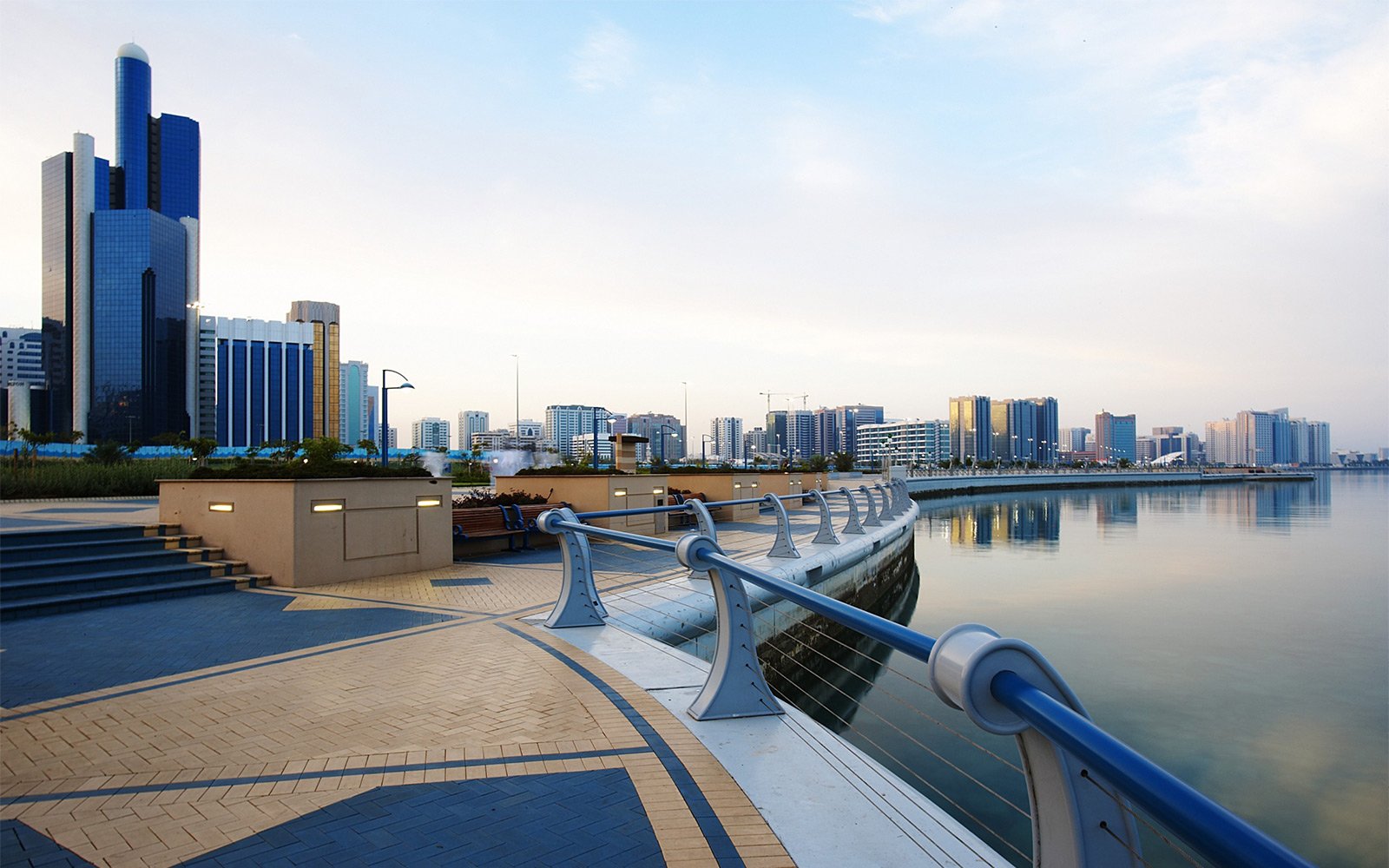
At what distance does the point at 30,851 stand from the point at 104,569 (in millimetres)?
8645

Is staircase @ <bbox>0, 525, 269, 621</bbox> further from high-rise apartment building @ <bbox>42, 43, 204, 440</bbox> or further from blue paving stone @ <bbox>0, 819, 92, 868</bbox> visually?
high-rise apartment building @ <bbox>42, 43, 204, 440</bbox>

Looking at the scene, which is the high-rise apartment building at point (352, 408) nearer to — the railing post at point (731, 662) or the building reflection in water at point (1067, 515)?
the building reflection in water at point (1067, 515)

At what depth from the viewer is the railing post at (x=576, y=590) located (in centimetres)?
784

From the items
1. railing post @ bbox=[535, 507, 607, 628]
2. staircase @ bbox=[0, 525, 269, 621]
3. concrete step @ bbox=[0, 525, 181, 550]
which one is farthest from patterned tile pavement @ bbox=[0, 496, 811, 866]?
concrete step @ bbox=[0, 525, 181, 550]

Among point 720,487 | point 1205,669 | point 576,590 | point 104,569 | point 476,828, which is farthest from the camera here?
point 720,487

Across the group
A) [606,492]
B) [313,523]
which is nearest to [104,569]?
[313,523]

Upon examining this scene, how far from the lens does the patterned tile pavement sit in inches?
132

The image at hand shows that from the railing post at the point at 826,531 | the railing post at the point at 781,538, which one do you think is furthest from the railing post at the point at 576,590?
the railing post at the point at 826,531

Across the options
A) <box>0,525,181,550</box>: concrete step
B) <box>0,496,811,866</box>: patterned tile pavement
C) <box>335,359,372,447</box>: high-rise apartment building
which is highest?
<box>335,359,372,447</box>: high-rise apartment building

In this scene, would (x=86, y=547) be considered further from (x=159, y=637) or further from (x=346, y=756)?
(x=346, y=756)

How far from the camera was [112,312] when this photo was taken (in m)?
107

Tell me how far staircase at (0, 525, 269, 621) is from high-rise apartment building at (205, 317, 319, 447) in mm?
141490

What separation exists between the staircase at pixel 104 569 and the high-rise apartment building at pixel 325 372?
146m

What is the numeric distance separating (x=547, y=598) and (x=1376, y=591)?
22.5 meters
